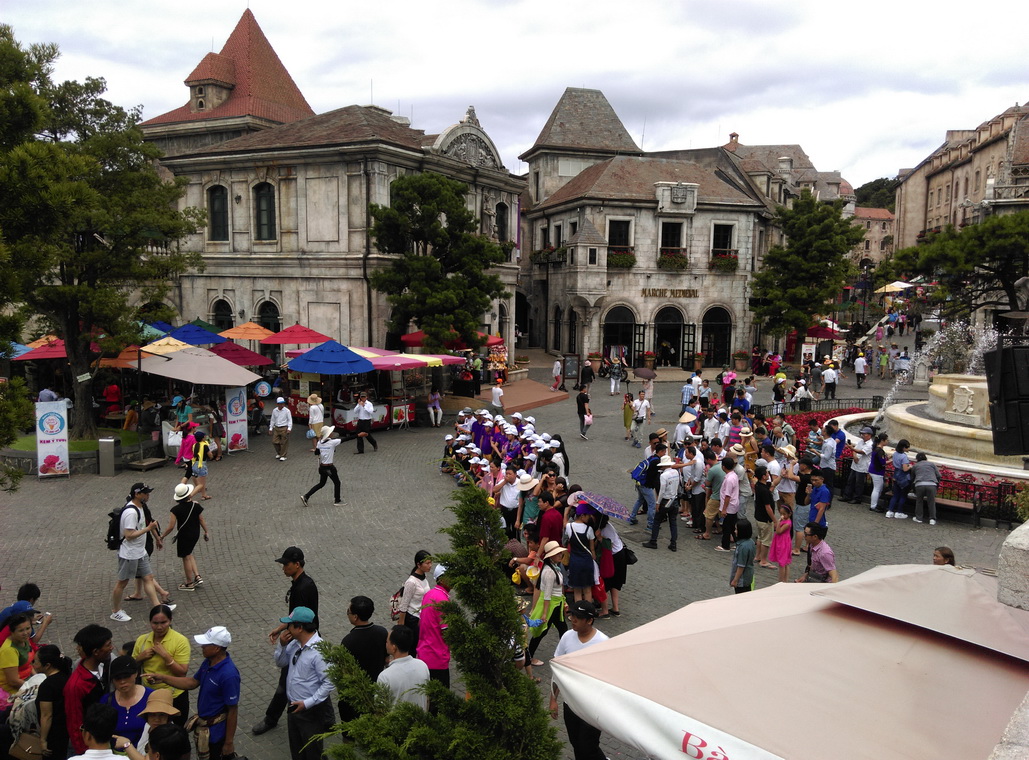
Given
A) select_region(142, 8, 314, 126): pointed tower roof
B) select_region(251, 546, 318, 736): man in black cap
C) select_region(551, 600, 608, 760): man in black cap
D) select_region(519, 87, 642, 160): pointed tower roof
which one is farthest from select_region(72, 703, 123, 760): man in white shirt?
select_region(519, 87, 642, 160): pointed tower roof

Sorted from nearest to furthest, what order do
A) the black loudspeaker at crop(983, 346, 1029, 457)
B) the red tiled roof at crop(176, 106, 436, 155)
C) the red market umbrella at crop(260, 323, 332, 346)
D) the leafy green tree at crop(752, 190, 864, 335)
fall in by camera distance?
the black loudspeaker at crop(983, 346, 1029, 457)
the red market umbrella at crop(260, 323, 332, 346)
the red tiled roof at crop(176, 106, 436, 155)
the leafy green tree at crop(752, 190, 864, 335)

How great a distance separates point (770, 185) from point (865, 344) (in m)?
12.0

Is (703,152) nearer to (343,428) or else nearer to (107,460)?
(343,428)

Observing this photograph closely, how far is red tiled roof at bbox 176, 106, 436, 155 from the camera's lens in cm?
2744

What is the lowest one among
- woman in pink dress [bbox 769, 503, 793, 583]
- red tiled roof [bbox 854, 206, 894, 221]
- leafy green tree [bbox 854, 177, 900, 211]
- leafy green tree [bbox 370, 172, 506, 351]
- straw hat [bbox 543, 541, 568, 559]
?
woman in pink dress [bbox 769, 503, 793, 583]

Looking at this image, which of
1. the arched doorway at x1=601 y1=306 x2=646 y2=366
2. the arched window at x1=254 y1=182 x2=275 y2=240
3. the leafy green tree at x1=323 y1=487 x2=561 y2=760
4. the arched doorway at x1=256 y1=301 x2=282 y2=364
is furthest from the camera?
the arched doorway at x1=601 y1=306 x2=646 y2=366

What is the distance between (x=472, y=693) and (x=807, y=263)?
36.1m

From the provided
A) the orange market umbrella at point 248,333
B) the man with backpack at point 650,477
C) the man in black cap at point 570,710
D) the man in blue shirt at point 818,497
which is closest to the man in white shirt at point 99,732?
the man in black cap at point 570,710

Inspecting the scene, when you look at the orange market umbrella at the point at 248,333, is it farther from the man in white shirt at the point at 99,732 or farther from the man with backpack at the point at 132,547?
the man in white shirt at the point at 99,732

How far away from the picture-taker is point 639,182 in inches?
1585

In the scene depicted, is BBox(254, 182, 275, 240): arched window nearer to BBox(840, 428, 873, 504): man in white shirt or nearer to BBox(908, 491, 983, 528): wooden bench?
BBox(840, 428, 873, 504): man in white shirt

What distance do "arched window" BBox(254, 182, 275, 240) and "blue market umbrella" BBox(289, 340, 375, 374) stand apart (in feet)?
33.2

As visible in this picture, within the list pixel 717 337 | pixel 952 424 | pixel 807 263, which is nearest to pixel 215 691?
pixel 952 424

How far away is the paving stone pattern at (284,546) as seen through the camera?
930cm
